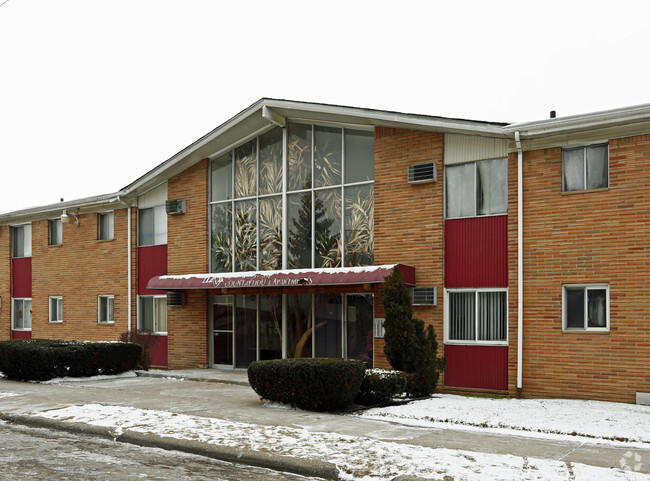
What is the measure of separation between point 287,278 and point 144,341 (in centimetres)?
673

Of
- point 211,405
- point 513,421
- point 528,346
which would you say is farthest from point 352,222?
point 513,421

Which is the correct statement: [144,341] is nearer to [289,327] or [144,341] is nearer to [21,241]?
[289,327]

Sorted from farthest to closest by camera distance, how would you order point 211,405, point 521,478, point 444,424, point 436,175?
1. point 436,175
2. point 211,405
3. point 444,424
4. point 521,478

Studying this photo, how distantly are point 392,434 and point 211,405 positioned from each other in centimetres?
425

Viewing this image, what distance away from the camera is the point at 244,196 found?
19984 millimetres

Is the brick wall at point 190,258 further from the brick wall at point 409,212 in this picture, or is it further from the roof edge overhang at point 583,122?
the roof edge overhang at point 583,122

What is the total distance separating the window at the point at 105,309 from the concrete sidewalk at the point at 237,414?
5027mm

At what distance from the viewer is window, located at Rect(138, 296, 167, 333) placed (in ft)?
72.4

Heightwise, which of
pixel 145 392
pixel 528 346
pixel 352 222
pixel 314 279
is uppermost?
pixel 352 222

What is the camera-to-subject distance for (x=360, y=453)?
8.42 meters

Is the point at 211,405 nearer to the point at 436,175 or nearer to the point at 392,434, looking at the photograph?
the point at 392,434

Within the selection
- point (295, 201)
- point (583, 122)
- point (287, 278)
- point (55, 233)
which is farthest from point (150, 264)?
point (583, 122)

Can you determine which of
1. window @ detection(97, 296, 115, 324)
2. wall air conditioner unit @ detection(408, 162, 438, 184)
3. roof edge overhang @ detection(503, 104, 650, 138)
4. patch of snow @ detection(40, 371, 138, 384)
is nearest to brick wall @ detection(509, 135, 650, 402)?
roof edge overhang @ detection(503, 104, 650, 138)

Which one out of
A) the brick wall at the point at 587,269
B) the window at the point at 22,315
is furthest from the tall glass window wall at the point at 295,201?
the window at the point at 22,315
